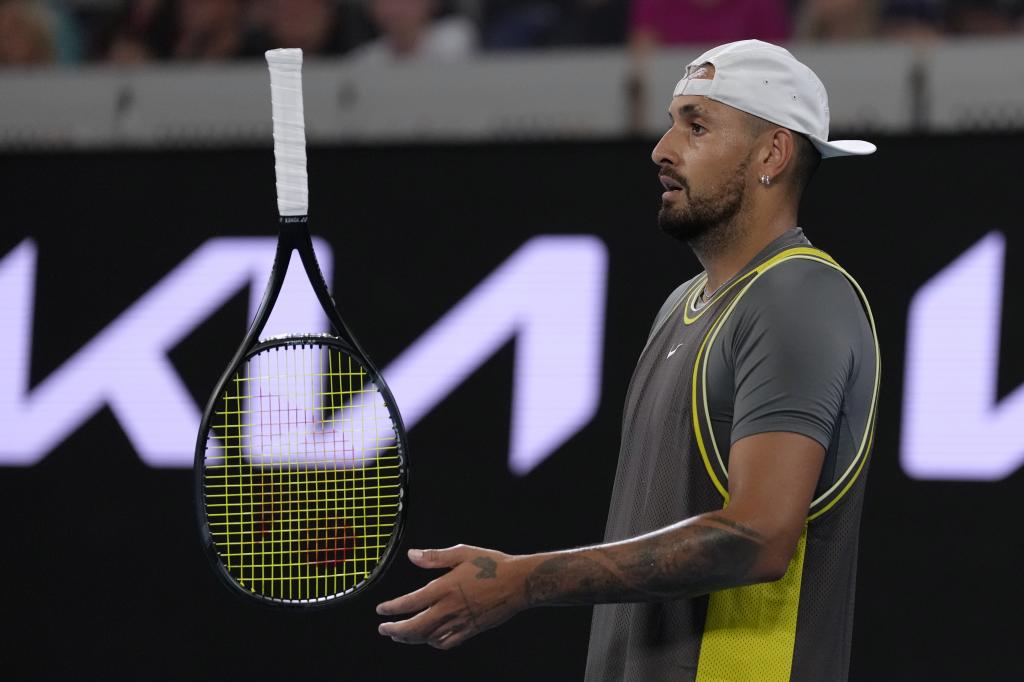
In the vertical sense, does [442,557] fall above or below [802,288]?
below

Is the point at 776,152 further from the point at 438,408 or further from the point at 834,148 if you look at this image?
the point at 438,408

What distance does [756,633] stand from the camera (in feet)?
6.11

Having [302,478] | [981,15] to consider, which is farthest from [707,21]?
[302,478]

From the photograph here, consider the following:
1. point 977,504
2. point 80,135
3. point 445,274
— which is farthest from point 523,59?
point 977,504

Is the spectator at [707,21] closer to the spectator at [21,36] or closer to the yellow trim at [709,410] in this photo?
the spectator at [21,36]

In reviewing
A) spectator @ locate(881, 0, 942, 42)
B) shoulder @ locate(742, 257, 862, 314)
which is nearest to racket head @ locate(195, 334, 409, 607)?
shoulder @ locate(742, 257, 862, 314)

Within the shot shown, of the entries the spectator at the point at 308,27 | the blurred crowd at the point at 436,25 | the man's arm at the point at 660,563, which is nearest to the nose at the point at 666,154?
the man's arm at the point at 660,563

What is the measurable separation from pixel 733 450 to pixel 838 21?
314cm

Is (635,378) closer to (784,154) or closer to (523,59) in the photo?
(784,154)

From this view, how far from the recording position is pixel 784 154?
79.4 inches

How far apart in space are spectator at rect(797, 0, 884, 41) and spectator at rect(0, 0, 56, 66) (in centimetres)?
279

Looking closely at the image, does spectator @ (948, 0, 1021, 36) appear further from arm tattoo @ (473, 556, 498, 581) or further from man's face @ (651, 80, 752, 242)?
arm tattoo @ (473, 556, 498, 581)

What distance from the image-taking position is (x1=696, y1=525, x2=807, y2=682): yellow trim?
1.85m

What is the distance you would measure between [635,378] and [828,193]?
165cm
